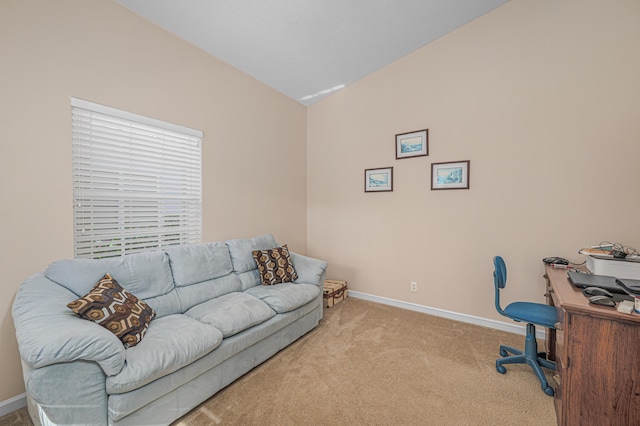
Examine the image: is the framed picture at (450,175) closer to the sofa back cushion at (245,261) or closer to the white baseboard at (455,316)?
the white baseboard at (455,316)

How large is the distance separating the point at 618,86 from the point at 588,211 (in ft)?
3.63

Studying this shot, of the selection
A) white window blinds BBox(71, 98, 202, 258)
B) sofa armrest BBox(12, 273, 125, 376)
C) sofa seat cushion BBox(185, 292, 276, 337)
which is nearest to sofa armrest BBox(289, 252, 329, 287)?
sofa seat cushion BBox(185, 292, 276, 337)

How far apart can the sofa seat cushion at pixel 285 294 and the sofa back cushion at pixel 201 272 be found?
269 mm

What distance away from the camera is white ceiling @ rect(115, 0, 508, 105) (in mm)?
2375

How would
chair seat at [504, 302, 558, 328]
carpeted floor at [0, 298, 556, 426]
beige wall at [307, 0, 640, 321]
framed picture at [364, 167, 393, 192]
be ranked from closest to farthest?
carpeted floor at [0, 298, 556, 426] → chair seat at [504, 302, 558, 328] → beige wall at [307, 0, 640, 321] → framed picture at [364, 167, 393, 192]

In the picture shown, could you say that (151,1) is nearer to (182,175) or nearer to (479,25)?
(182,175)

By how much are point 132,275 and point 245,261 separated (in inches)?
41.8

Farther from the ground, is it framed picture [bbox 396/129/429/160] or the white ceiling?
the white ceiling

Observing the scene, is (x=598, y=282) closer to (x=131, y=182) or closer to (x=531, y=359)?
(x=531, y=359)

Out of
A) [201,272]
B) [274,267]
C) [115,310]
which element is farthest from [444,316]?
[115,310]

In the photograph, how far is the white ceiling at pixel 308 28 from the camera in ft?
7.79

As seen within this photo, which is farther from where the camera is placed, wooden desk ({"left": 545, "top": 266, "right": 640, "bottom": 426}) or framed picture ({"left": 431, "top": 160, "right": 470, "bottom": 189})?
framed picture ({"left": 431, "top": 160, "right": 470, "bottom": 189})

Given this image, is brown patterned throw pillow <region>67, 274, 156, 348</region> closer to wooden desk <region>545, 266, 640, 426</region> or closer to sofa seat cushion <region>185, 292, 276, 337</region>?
sofa seat cushion <region>185, 292, 276, 337</region>

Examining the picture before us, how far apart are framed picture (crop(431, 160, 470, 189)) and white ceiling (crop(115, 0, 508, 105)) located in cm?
150
